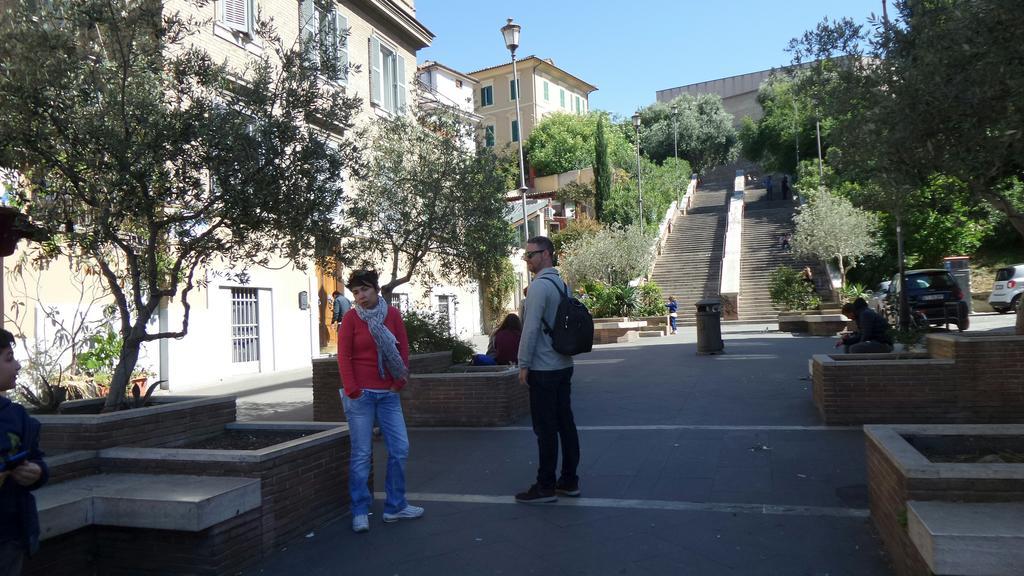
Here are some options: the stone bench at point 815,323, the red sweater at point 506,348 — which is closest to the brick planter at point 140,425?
the red sweater at point 506,348

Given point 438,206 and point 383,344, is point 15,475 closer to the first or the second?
point 383,344

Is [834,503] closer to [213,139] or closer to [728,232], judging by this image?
[213,139]

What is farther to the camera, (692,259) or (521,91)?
(521,91)

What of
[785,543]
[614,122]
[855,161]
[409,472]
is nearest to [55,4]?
[409,472]

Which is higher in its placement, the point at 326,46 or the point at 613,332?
the point at 326,46

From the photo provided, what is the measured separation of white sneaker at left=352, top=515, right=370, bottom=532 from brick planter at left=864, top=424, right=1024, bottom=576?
10.5 ft

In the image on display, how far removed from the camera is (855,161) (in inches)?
302

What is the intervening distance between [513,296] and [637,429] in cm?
2764

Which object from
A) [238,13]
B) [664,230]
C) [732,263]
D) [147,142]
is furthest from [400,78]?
[664,230]

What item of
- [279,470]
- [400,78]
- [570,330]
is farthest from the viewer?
[400,78]

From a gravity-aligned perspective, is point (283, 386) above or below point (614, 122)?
below

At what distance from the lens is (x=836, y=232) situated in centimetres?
3025

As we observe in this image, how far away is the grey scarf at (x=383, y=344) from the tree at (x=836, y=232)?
92.3 ft

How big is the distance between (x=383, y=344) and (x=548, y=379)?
1.22 m
